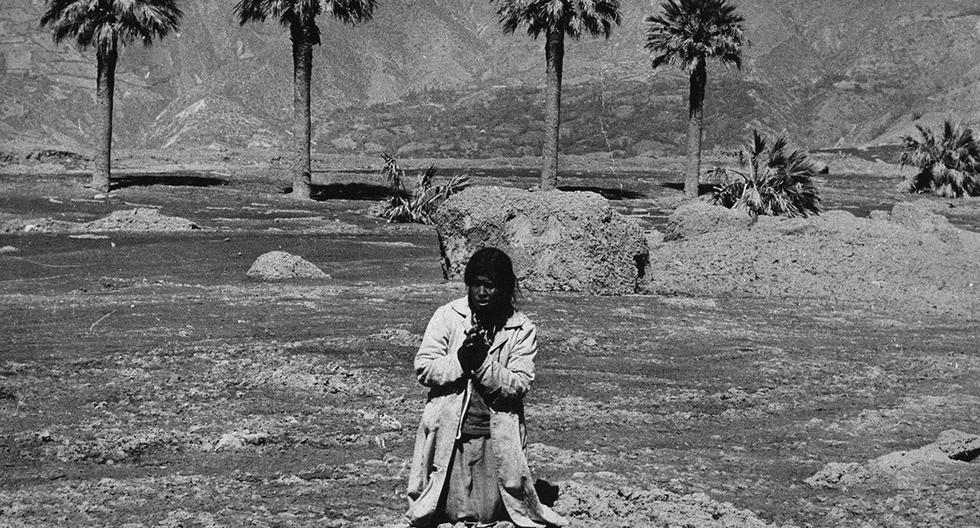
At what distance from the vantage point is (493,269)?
6.09m

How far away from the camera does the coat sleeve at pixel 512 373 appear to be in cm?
608

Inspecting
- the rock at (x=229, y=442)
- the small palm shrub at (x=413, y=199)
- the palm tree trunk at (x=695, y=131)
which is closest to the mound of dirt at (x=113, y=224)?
the small palm shrub at (x=413, y=199)

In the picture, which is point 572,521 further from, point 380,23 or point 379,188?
point 380,23

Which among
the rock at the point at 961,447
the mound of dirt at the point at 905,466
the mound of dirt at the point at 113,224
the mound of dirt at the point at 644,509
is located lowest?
the mound of dirt at the point at 644,509

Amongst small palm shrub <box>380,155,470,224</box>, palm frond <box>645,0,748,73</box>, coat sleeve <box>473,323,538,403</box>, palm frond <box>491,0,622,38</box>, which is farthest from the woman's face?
palm frond <box>645,0,748,73</box>

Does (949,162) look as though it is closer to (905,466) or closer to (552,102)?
(552,102)

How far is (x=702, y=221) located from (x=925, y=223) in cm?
410

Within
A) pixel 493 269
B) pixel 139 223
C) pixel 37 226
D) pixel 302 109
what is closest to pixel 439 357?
pixel 493 269

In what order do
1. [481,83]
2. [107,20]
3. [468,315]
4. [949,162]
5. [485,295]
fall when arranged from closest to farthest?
[485,295] < [468,315] < [107,20] < [949,162] < [481,83]

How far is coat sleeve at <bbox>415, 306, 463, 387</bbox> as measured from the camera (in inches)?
239

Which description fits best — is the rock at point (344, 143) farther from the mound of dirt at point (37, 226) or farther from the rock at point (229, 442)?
the rock at point (229, 442)

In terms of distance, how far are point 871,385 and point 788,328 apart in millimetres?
3304

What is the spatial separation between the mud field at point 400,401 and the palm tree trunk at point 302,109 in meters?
15.1

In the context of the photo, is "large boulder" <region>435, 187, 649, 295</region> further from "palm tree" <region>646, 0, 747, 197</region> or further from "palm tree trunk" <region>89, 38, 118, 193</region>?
"palm tree" <region>646, 0, 747, 197</region>
